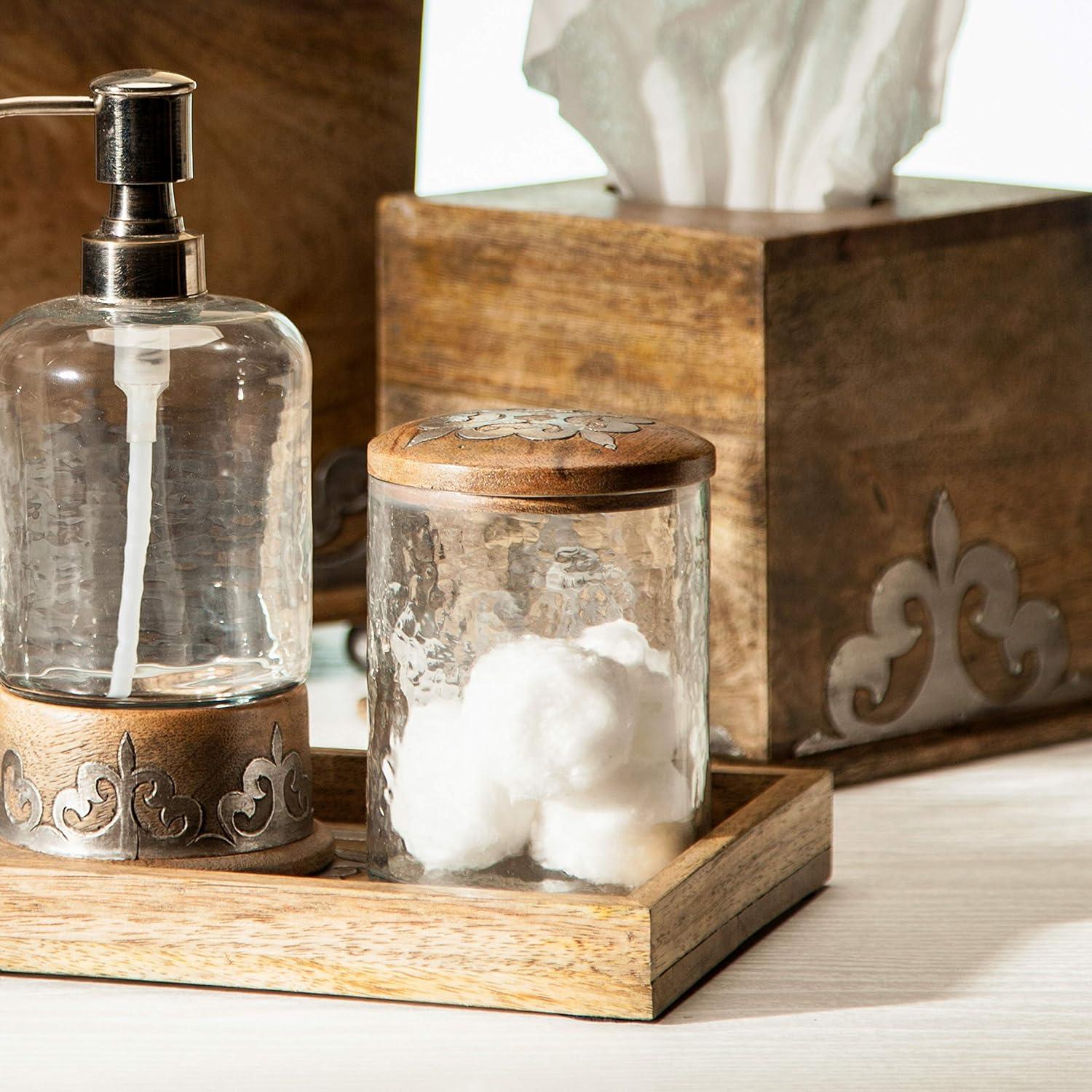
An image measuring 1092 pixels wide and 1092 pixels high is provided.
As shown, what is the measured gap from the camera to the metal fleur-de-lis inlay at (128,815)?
59 centimetres

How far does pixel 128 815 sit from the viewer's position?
59 centimetres

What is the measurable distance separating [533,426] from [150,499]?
12cm

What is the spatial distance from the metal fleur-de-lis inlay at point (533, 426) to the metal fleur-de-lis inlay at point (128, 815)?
0.11m

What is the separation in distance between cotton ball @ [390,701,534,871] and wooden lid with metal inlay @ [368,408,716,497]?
0.07 meters

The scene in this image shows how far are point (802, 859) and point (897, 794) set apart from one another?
155 millimetres

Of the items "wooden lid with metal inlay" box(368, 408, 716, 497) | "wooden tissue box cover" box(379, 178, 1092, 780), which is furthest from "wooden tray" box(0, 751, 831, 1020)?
"wooden tissue box cover" box(379, 178, 1092, 780)

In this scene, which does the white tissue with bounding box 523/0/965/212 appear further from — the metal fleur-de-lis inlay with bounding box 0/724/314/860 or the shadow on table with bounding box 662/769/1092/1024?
the metal fleur-de-lis inlay with bounding box 0/724/314/860

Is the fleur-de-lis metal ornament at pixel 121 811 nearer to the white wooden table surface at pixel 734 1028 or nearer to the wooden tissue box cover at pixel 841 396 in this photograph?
the white wooden table surface at pixel 734 1028

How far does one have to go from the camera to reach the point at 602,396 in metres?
0.83

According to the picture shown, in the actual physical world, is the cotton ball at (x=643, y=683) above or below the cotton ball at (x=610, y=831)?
above

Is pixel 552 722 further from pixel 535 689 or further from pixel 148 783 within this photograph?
pixel 148 783

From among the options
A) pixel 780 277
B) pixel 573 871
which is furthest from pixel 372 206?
pixel 573 871

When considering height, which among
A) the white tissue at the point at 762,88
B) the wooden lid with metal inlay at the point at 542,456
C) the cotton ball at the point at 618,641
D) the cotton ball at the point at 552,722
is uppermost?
the white tissue at the point at 762,88

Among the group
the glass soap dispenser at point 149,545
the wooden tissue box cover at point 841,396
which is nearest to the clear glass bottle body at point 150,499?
the glass soap dispenser at point 149,545
